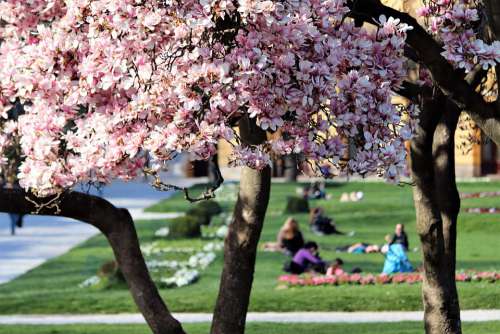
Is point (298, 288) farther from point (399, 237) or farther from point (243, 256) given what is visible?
point (243, 256)

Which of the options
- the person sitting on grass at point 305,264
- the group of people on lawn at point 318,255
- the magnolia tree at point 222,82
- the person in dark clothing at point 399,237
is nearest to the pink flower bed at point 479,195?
the group of people on lawn at point 318,255

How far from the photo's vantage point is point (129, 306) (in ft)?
80.2

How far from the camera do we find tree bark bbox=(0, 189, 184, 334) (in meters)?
13.0

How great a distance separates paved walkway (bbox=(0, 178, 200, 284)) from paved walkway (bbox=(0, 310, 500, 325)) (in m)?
5.78

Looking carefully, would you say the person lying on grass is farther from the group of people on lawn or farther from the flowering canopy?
the flowering canopy

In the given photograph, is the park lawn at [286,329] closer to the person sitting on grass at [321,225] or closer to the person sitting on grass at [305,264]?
the person sitting on grass at [305,264]

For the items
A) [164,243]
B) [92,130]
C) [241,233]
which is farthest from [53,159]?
[164,243]

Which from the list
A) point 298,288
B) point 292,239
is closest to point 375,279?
point 298,288

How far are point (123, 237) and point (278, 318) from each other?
9680 millimetres

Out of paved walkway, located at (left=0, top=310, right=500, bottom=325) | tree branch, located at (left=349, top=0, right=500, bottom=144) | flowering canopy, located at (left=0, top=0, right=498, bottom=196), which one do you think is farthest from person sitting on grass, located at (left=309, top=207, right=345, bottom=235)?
flowering canopy, located at (left=0, top=0, right=498, bottom=196)

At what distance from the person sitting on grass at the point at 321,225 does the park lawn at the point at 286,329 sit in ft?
48.1

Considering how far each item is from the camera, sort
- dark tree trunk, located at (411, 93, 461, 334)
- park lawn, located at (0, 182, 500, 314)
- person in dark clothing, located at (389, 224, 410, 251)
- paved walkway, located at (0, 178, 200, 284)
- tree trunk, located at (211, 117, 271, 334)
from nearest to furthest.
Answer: tree trunk, located at (211, 117, 271, 334), dark tree trunk, located at (411, 93, 461, 334), park lawn, located at (0, 182, 500, 314), person in dark clothing, located at (389, 224, 410, 251), paved walkway, located at (0, 178, 200, 284)

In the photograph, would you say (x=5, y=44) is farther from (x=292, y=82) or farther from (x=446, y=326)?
(x=446, y=326)

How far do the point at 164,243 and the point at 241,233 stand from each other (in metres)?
21.6
